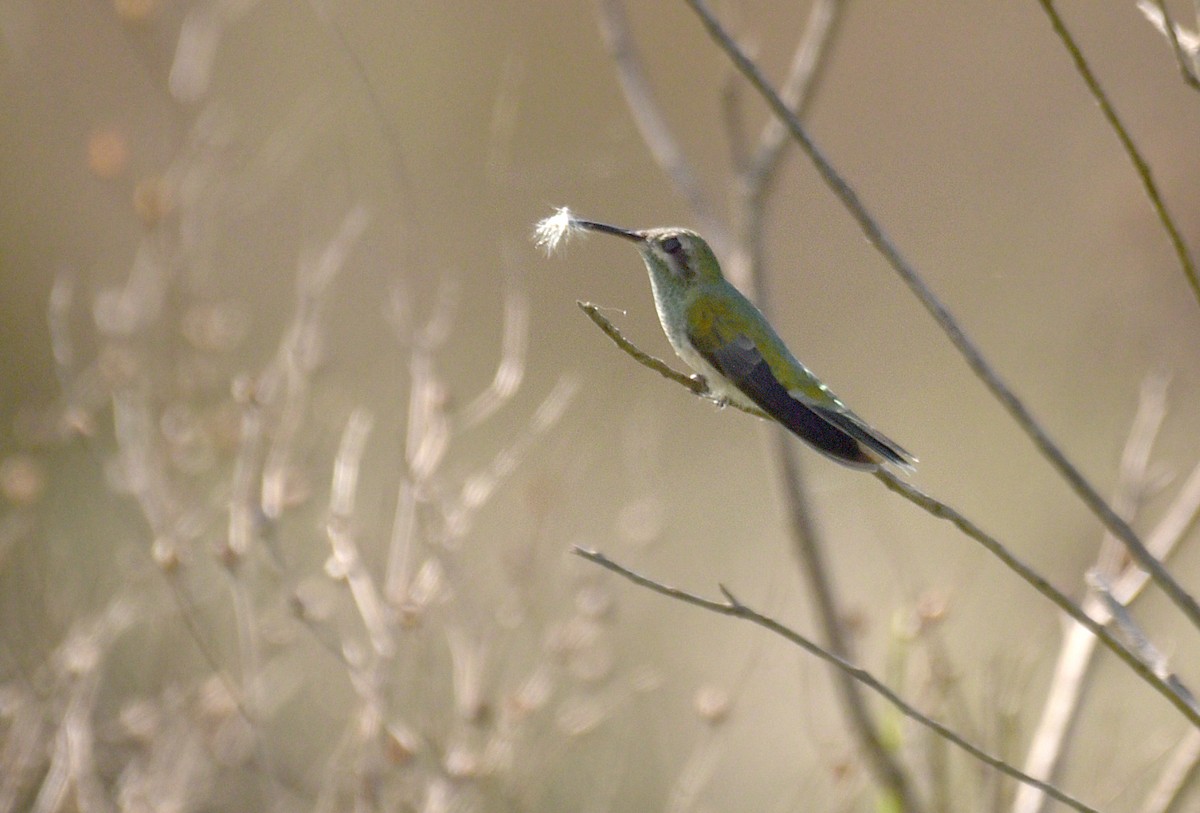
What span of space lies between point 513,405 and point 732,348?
5709 mm

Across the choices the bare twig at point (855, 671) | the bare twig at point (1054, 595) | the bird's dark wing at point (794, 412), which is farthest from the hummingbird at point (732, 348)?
the bare twig at point (855, 671)

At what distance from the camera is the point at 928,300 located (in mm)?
1734

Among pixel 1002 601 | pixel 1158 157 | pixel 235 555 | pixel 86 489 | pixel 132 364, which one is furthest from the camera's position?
pixel 1002 601

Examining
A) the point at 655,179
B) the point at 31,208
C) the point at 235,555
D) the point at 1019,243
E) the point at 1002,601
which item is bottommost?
the point at 1002,601

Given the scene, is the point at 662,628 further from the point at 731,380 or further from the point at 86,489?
the point at 731,380

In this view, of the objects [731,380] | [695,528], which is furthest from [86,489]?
[731,380]

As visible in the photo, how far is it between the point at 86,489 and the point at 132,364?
9.95ft

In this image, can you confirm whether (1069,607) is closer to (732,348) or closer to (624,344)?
(624,344)

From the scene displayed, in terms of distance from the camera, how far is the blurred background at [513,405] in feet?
11.8

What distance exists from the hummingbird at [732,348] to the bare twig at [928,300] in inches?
34.1

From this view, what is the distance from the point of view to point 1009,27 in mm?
9961

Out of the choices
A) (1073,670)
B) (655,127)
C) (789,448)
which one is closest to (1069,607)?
(1073,670)

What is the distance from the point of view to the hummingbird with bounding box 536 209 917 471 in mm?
2822

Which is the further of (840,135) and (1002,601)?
(840,135)
